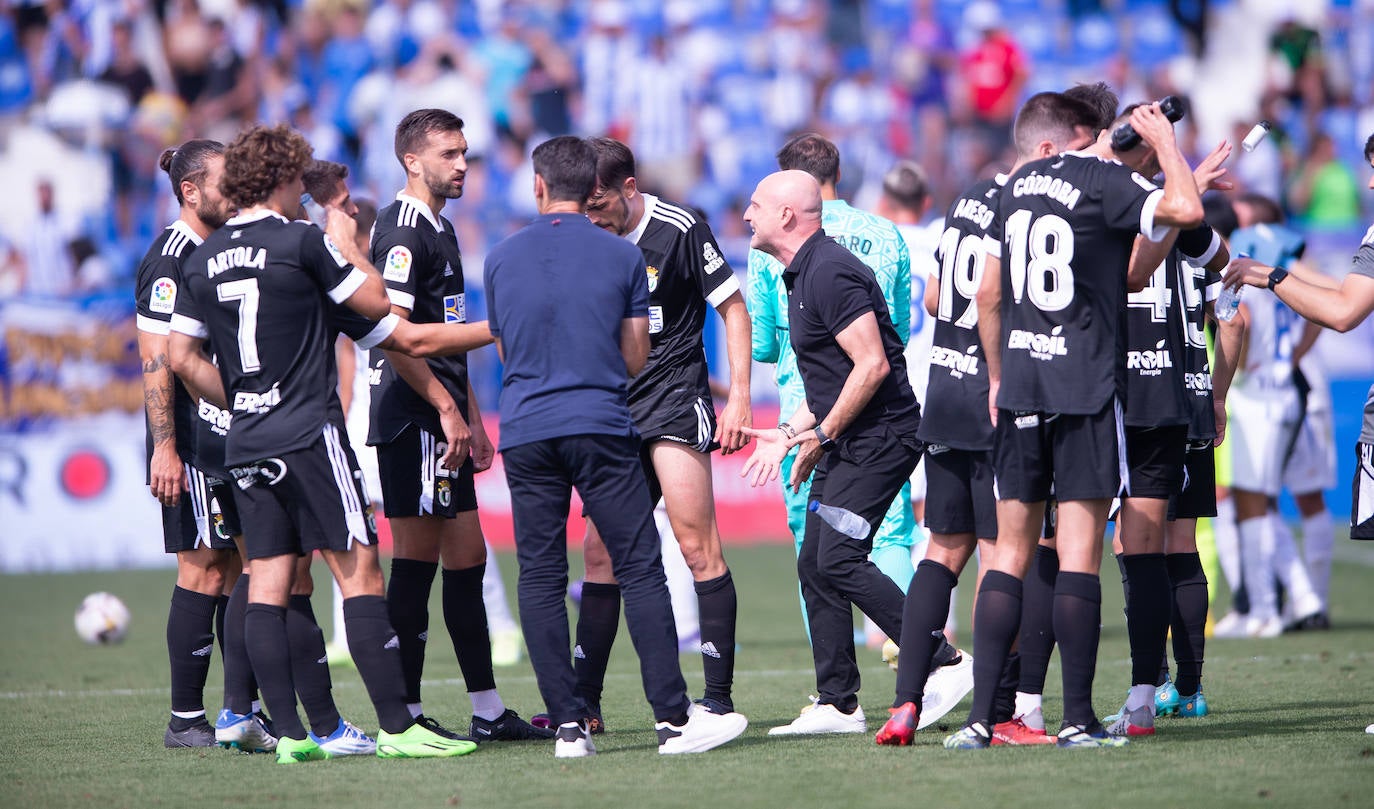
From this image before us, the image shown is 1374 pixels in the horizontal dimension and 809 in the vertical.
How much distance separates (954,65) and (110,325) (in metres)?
11.2

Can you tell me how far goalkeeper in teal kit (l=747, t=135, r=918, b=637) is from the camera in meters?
7.53

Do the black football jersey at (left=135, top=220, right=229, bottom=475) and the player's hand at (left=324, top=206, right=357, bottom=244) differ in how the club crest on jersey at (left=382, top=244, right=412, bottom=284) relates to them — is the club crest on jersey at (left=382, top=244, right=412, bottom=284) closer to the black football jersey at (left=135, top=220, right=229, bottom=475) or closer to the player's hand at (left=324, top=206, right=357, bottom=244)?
the player's hand at (left=324, top=206, right=357, bottom=244)

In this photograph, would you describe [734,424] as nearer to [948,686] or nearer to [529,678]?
[948,686]

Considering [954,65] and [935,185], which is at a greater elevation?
[954,65]

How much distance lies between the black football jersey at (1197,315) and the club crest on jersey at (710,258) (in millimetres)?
1857

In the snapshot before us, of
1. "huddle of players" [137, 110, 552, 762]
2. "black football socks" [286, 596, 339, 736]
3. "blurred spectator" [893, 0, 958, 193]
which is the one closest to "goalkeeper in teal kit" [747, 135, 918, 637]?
"huddle of players" [137, 110, 552, 762]

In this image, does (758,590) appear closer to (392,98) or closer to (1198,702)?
(1198,702)

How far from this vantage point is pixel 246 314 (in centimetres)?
572

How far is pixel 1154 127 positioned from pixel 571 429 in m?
2.30

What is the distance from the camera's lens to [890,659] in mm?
7863

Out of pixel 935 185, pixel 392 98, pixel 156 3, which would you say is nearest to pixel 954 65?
pixel 935 185

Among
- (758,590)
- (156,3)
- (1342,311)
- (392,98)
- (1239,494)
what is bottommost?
(758,590)

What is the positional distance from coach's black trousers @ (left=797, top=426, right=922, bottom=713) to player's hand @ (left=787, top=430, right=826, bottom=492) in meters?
0.08

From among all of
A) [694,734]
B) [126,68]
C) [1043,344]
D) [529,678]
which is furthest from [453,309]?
[126,68]
